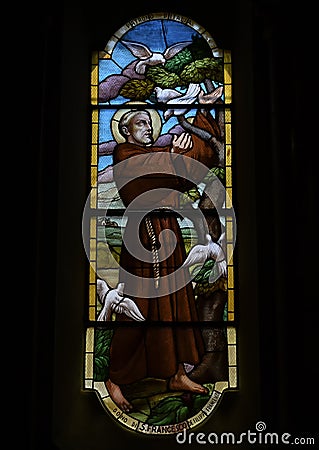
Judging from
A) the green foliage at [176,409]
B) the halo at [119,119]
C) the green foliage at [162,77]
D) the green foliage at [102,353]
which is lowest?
the green foliage at [176,409]

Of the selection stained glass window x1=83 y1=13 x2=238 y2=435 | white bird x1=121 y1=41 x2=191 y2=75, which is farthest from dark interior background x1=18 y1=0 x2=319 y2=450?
white bird x1=121 y1=41 x2=191 y2=75

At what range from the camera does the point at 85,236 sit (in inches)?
257

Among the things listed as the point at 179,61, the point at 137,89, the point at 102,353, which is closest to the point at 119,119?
the point at 137,89

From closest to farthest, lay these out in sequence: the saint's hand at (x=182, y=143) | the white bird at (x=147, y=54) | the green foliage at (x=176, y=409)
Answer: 1. the green foliage at (x=176, y=409)
2. the saint's hand at (x=182, y=143)
3. the white bird at (x=147, y=54)

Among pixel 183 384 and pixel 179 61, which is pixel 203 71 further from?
pixel 183 384

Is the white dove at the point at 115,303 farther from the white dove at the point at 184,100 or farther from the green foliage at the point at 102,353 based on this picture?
the white dove at the point at 184,100

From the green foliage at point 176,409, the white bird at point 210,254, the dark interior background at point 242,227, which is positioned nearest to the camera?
the dark interior background at point 242,227

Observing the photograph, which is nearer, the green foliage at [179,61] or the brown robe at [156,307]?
the brown robe at [156,307]

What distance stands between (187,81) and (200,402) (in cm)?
197

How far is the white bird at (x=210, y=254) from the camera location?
257 inches

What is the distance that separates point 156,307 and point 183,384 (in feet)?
1.50

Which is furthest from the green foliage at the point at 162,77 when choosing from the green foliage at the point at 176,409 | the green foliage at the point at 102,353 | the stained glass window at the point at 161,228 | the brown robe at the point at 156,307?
the green foliage at the point at 176,409

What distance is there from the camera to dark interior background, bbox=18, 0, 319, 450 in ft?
18.7

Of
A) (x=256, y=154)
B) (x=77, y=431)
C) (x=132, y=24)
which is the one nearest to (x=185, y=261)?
(x=256, y=154)
